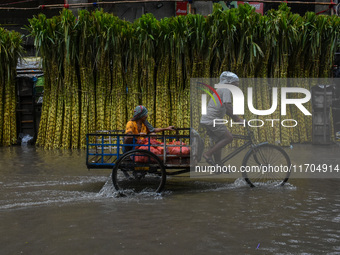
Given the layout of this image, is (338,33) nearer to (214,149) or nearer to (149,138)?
(214,149)

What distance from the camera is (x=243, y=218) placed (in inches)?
161

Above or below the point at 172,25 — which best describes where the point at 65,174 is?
below

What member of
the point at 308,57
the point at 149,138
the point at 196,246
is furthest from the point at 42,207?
the point at 308,57

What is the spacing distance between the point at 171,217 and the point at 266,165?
2081mm

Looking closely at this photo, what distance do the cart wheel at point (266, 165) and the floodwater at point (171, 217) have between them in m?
0.16

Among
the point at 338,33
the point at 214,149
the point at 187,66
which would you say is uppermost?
the point at 338,33

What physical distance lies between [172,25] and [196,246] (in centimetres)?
744

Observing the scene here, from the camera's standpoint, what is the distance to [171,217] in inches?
163

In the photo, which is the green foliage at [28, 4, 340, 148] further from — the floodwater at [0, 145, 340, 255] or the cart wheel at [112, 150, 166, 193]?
the cart wheel at [112, 150, 166, 193]

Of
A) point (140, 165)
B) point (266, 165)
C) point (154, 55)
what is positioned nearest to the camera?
point (140, 165)

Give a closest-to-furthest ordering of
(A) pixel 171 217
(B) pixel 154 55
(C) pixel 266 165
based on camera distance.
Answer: (A) pixel 171 217
(C) pixel 266 165
(B) pixel 154 55

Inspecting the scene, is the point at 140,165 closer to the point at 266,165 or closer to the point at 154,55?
the point at 266,165

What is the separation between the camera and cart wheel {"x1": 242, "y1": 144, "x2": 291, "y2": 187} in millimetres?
5605

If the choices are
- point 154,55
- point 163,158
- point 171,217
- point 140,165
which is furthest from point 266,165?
point 154,55
